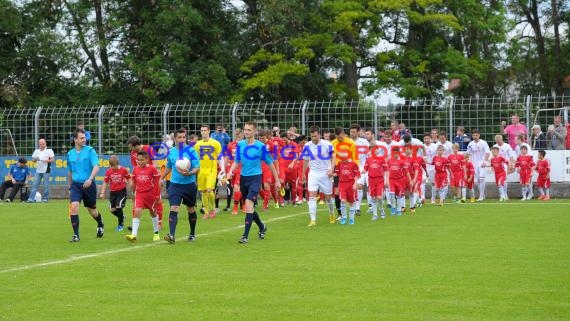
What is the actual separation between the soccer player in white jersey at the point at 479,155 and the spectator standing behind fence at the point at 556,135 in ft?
6.42

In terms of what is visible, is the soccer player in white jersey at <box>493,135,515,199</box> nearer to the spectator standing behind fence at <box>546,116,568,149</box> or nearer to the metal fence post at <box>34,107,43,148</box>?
the spectator standing behind fence at <box>546,116,568,149</box>

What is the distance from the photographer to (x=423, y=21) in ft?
147

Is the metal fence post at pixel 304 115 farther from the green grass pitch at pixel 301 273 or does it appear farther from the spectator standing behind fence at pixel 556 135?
the green grass pitch at pixel 301 273

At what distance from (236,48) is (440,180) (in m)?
20.9

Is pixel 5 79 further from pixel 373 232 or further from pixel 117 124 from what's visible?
pixel 373 232

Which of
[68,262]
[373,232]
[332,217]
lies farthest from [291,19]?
[68,262]

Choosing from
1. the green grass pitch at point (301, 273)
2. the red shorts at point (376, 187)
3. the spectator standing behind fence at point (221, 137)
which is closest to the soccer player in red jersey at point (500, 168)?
the spectator standing behind fence at point (221, 137)

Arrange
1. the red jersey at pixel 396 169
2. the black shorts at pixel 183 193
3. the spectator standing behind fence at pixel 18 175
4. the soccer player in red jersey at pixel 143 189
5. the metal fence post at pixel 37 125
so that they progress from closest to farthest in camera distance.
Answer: the black shorts at pixel 183 193 → the soccer player in red jersey at pixel 143 189 → the red jersey at pixel 396 169 → the spectator standing behind fence at pixel 18 175 → the metal fence post at pixel 37 125

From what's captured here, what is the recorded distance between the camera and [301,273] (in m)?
11.8

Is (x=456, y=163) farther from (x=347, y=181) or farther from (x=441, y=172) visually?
(x=347, y=181)

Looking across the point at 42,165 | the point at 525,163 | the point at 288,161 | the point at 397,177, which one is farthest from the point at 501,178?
the point at 42,165

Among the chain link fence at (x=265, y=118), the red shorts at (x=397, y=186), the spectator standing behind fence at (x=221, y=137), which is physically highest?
the chain link fence at (x=265, y=118)

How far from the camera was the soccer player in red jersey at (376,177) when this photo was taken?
2153 cm

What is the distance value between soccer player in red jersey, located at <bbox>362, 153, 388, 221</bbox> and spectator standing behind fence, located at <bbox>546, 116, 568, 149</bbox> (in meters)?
8.84
